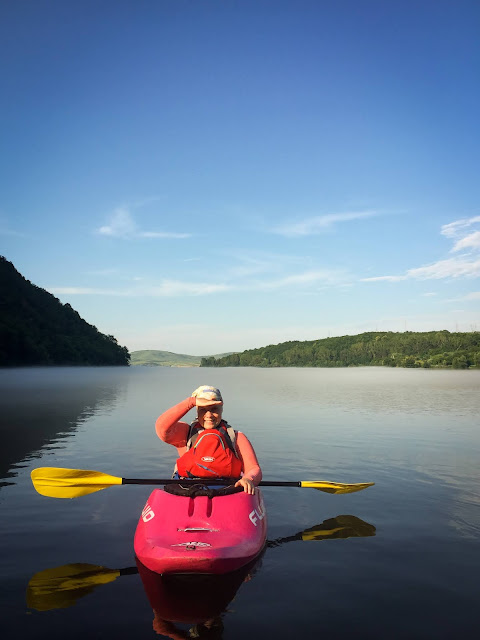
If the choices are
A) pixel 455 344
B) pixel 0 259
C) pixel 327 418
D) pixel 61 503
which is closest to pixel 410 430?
pixel 327 418

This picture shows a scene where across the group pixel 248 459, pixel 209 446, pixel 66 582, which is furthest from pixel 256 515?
pixel 66 582

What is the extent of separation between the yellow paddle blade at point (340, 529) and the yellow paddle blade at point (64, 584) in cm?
296

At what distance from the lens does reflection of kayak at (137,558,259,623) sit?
5078 mm

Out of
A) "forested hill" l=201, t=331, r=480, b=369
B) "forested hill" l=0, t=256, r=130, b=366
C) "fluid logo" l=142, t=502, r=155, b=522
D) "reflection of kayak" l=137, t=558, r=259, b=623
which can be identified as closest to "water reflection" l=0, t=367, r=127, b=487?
"fluid logo" l=142, t=502, r=155, b=522

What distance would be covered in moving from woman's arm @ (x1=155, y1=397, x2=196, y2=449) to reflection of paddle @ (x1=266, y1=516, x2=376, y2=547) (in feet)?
6.17

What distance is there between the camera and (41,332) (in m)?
123

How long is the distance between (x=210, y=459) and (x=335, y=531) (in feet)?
8.01

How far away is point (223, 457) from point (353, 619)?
2527 mm

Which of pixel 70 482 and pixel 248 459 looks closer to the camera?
pixel 248 459

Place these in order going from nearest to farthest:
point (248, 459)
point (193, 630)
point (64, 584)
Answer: point (193, 630) → point (64, 584) → point (248, 459)

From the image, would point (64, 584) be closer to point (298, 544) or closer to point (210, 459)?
point (210, 459)

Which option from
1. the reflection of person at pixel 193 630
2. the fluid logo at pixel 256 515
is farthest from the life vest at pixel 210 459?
the reflection of person at pixel 193 630

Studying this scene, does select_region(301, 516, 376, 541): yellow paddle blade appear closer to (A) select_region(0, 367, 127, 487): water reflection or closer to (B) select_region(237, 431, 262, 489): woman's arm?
(B) select_region(237, 431, 262, 489): woman's arm

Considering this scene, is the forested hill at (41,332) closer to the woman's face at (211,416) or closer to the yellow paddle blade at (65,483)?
the yellow paddle blade at (65,483)
